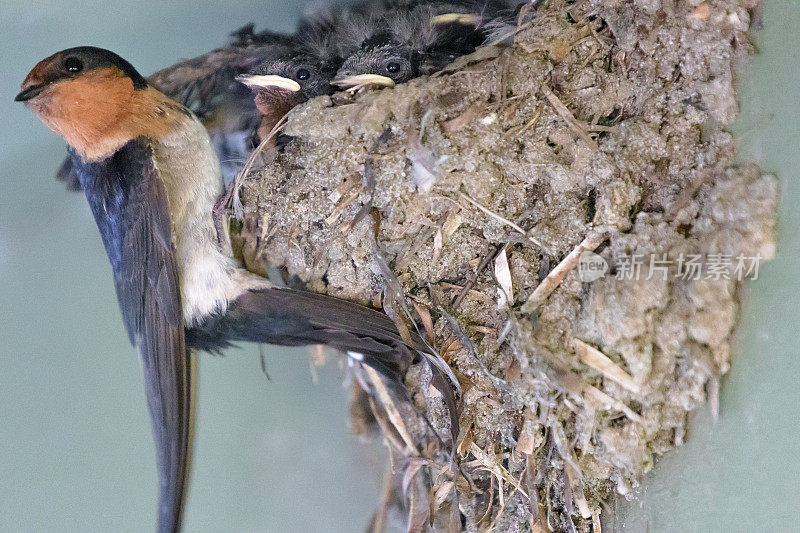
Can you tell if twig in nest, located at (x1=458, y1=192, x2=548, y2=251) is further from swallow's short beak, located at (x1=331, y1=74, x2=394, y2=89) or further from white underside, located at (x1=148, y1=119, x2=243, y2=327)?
white underside, located at (x1=148, y1=119, x2=243, y2=327)

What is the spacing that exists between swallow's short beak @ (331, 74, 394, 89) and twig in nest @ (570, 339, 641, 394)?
28.6 inches

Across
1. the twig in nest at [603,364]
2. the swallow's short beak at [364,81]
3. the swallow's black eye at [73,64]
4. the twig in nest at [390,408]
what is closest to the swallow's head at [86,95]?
the swallow's black eye at [73,64]

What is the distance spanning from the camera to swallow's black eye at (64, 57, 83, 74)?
1094mm

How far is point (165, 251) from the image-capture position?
45.8 inches

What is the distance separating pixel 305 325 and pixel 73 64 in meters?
0.75

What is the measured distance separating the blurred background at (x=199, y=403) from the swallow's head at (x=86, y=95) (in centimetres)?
13

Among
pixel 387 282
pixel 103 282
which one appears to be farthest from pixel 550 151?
pixel 103 282

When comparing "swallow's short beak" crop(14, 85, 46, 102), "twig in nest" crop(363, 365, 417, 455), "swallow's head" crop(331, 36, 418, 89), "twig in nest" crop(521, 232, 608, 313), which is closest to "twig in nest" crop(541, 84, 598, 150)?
"twig in nest" crop(521, 232, 608, 313)

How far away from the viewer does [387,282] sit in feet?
4.02

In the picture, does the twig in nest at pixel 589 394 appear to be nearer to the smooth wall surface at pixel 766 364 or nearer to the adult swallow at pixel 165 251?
the smooth wall surface at pixel 766 364

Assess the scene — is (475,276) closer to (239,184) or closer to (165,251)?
(239,184)

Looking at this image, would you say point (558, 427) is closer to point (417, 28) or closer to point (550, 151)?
point (550, 151)

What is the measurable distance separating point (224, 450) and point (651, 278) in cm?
118

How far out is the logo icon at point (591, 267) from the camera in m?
1.04
